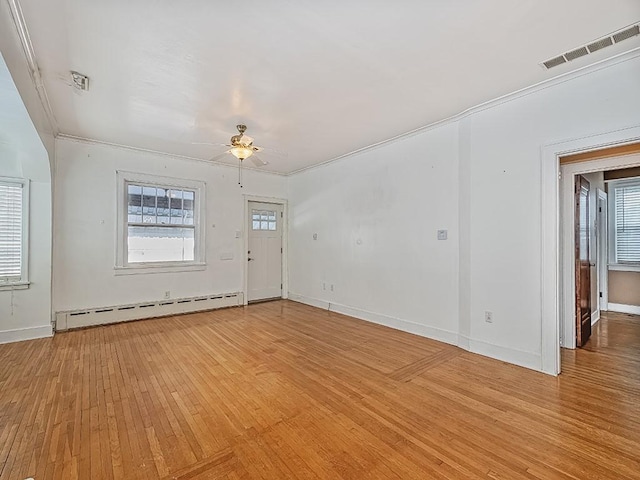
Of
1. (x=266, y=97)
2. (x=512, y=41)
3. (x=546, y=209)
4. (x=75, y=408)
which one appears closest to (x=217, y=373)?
(x=75, y=408)

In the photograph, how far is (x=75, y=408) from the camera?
2414 mm

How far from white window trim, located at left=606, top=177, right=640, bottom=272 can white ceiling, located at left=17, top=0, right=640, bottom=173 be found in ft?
13.7

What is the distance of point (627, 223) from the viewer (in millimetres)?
5434

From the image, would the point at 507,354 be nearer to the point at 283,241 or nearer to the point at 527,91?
the point at 527,91

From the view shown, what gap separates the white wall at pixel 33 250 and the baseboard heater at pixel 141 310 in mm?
321

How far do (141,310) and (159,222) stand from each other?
154cm

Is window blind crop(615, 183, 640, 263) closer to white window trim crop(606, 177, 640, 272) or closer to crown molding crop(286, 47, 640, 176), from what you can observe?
white window trim crop(606, 177, 640, 272)

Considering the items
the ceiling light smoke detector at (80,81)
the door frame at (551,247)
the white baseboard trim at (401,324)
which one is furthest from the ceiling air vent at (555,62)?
the ceiling light smoke detector at (80,81)

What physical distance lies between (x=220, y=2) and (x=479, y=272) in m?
3.55

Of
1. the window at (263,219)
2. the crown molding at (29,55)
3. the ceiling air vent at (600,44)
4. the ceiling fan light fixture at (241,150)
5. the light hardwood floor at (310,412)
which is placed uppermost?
the ceiling air vent at (600,44)

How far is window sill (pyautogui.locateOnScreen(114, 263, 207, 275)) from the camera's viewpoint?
5.03 metres

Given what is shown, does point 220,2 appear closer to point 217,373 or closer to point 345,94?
point 345,94

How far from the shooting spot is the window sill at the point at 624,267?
522cm

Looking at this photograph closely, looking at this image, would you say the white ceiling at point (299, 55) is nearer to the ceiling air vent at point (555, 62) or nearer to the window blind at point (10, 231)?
the ceiling air vent at point (555, 62)
